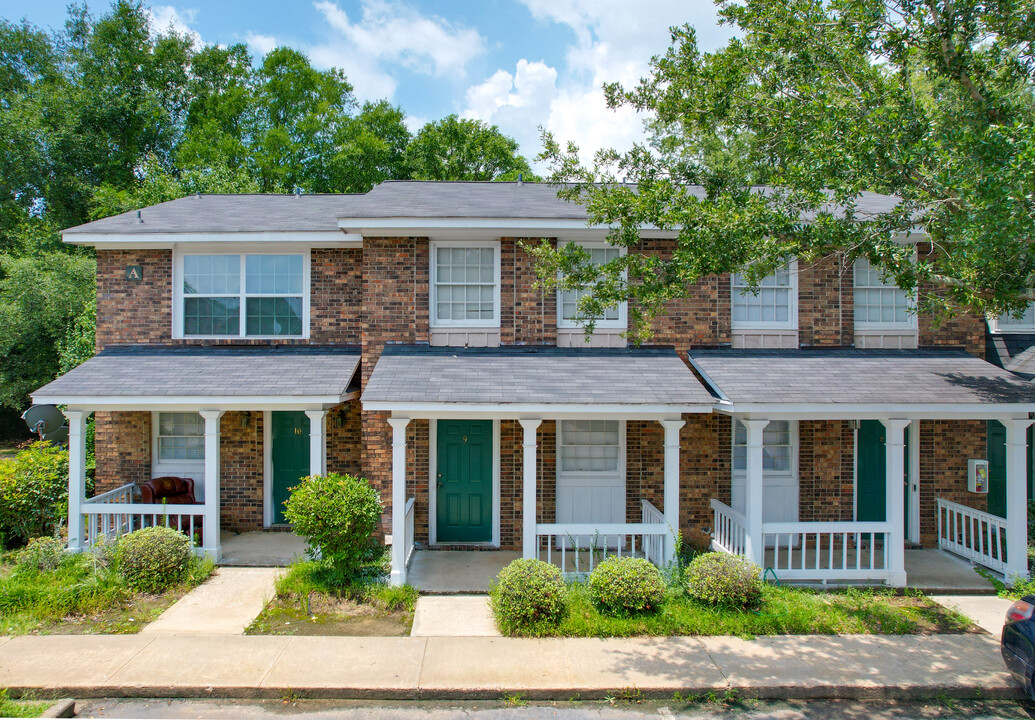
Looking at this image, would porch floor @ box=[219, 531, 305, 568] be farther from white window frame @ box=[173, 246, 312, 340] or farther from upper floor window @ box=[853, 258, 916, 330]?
upper floor window @ box=[853, 258, 916, 330]

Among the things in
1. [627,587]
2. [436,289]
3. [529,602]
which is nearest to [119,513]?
[436,289]

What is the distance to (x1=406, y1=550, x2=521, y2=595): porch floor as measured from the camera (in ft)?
27.4

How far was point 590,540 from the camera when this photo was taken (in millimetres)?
9781

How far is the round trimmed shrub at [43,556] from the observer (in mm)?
8406

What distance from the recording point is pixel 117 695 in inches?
229

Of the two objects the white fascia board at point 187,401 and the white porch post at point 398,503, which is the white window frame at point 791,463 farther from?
the white fascia board at point 187,401

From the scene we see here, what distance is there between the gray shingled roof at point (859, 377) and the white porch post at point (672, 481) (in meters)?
0.93

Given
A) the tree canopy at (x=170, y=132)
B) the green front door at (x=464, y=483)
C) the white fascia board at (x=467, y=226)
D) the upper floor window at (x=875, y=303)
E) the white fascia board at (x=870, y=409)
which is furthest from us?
the tree canopy at (x=170, y=132)

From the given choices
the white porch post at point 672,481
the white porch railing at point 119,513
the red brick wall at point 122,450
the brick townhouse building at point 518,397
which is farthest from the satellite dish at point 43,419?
the white porch post at point 672,481

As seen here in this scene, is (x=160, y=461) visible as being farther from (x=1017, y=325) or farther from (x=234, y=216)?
(x=1017, y=325)

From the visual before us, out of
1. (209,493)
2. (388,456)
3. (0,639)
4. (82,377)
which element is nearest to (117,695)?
(0,639)

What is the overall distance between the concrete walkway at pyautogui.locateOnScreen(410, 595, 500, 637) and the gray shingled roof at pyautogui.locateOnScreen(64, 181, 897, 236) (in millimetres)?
5658

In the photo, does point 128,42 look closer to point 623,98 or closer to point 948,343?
point 623,98

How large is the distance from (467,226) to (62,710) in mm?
7448
